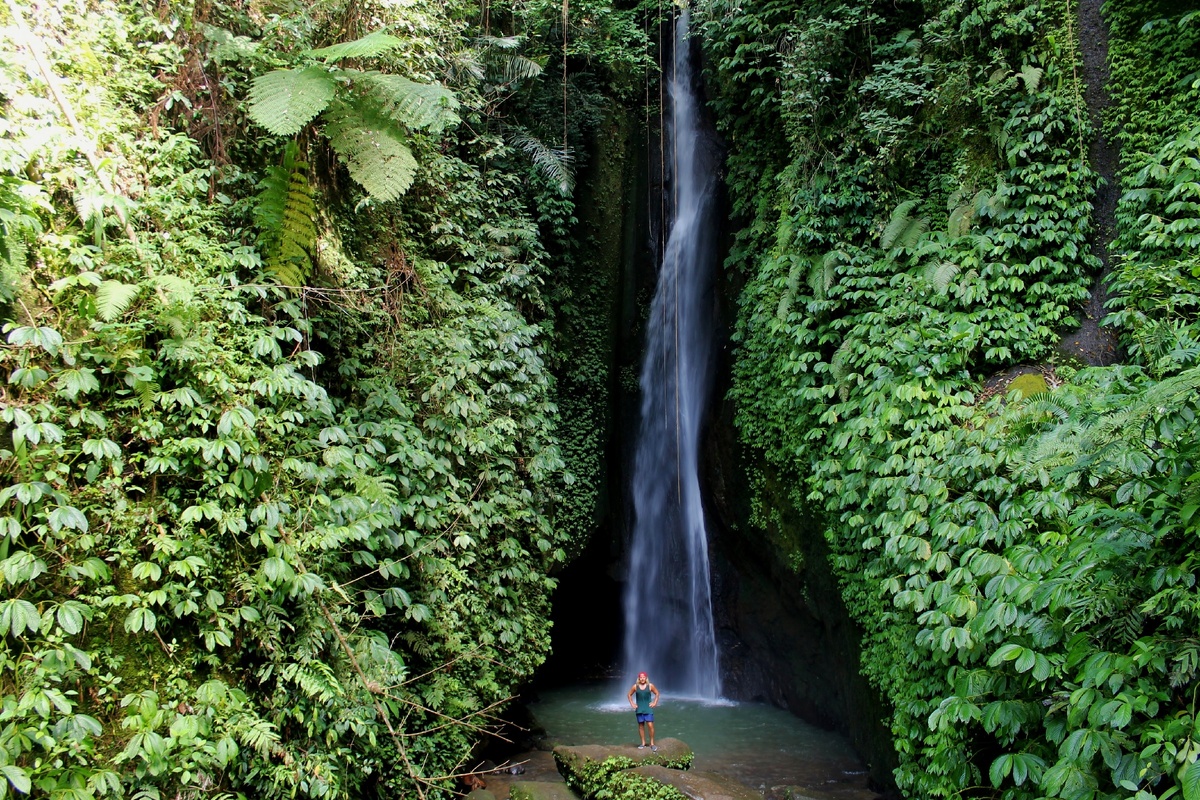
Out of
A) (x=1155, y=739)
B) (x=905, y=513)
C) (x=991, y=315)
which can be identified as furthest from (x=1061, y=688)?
(x=991, y=315)

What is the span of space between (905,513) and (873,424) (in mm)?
955

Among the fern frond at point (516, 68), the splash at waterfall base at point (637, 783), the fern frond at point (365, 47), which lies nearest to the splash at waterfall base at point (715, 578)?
the splash at waterfall base at point (637, 783)

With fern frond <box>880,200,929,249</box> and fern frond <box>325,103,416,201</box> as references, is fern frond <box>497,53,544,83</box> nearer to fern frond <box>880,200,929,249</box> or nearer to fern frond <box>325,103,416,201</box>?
fern frond <box>325,103,416,201</box>

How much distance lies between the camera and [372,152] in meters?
5.95

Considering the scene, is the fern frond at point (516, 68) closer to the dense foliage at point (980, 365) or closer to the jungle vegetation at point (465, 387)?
the jungle vegetation at point (465, 387)

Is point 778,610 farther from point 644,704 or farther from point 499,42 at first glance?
point 499,42

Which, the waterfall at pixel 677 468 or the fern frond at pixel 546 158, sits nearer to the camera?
the fern frond at pixel 546 158

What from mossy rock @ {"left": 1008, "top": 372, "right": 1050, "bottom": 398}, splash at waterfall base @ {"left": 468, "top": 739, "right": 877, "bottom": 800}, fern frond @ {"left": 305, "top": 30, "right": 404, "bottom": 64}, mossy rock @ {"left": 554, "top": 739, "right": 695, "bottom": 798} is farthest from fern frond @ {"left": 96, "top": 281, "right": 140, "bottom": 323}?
mossy rock @ {"left": 1008, "top": 372, "right": 1050, "bottom": 398}

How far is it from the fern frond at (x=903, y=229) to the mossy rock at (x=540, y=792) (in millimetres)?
6110

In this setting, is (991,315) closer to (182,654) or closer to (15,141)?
(182,654)

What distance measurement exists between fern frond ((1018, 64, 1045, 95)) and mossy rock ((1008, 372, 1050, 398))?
2989 millimetres

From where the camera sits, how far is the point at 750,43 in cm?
965

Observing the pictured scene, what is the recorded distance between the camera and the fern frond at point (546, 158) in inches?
394

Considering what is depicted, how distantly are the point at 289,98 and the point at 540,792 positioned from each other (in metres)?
5.81
